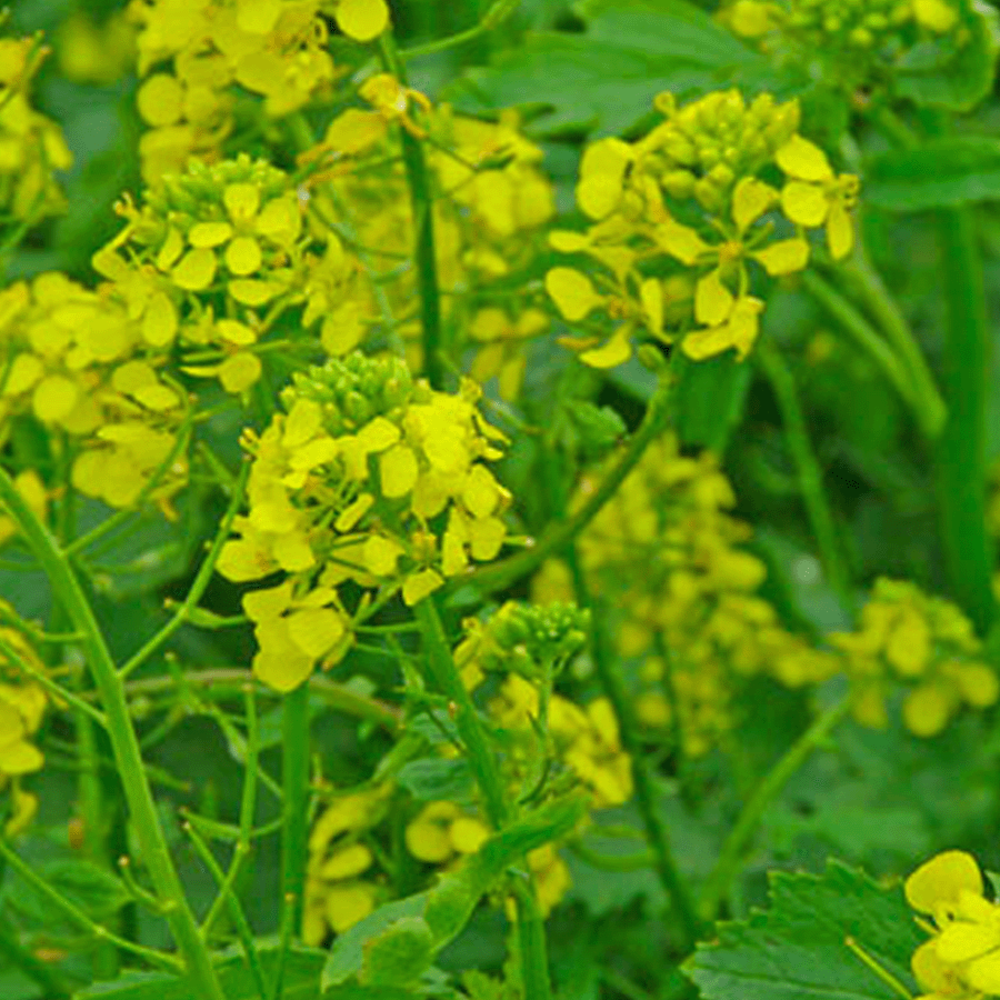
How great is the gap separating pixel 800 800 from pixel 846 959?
0.69m

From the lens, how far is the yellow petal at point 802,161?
1104mm

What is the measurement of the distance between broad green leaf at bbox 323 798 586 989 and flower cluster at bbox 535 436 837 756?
544 millimetres

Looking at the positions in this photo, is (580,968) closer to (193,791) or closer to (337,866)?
(337,866)

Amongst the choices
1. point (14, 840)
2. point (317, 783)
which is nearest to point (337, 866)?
point (317, 783)

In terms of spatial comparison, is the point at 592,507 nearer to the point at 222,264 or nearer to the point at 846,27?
the point at 222,264

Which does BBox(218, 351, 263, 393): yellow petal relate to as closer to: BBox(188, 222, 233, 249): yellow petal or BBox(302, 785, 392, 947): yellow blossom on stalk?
BBox(188, 222, 233, 249): yellow petal

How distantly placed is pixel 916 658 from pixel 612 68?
0.45 metres

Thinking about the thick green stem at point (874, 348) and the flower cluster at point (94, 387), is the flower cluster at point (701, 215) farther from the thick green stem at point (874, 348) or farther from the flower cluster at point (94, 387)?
the thick green stem at point (874, 348)

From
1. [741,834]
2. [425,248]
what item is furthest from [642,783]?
[425,248]

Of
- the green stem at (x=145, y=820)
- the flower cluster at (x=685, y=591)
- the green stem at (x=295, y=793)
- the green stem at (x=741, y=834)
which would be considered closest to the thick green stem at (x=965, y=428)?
the flower cluster at (x=685, y=591)

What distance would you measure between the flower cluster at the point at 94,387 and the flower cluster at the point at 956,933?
38 centimetres

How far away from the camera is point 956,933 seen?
860 mm

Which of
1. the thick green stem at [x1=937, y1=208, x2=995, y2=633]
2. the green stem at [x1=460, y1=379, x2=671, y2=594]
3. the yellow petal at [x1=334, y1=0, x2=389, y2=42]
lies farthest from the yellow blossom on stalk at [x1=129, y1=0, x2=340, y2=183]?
the thick green stem at [x1=937, y1=208, x2=995, y2=633]

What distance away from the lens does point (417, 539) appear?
927 millimetres
